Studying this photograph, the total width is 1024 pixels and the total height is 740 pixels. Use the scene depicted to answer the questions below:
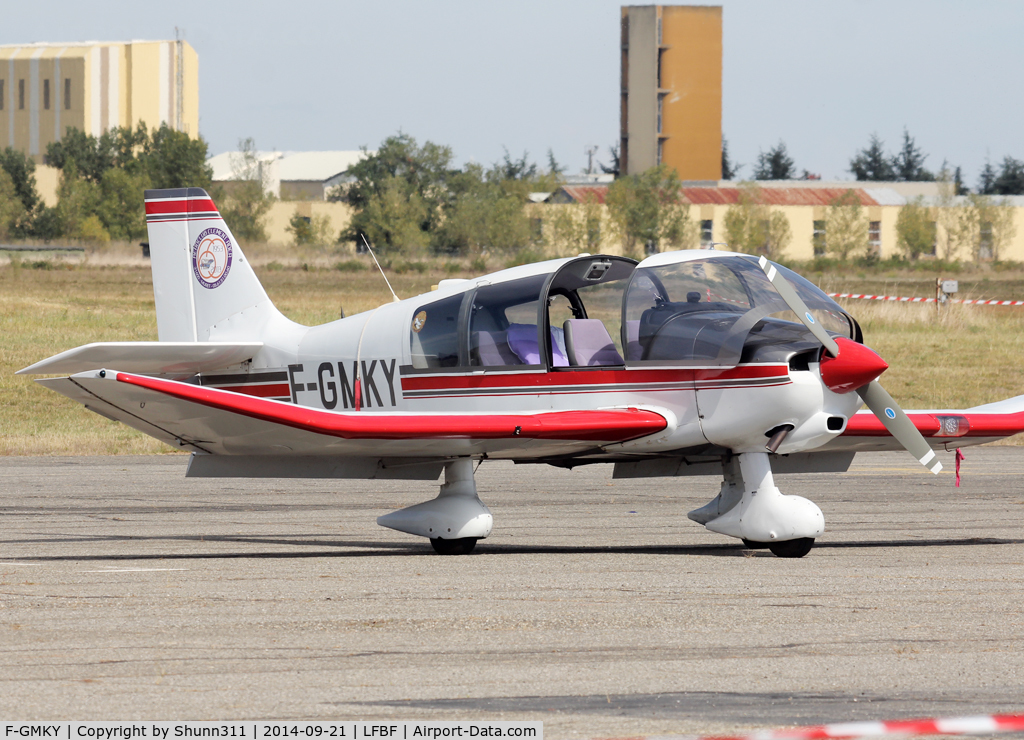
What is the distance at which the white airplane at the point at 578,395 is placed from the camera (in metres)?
8.95

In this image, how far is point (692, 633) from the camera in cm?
666

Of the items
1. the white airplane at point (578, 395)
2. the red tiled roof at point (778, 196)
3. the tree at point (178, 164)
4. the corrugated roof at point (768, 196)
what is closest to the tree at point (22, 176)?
the tree at point (178, 164)

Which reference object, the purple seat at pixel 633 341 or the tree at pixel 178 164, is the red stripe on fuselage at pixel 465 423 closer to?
the purple seat at pixel 633 341

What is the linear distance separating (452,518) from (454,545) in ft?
0.84

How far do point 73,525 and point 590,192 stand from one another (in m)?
79.3

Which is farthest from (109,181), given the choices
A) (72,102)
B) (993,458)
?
(993,458)

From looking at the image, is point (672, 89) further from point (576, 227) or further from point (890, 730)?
point (890, 730)

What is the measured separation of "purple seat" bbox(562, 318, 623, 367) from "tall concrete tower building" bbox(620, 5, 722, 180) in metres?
95.4

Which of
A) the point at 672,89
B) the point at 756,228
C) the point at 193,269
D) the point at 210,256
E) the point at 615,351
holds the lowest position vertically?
the point at 615,351

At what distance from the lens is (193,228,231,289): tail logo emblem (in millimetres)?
12328

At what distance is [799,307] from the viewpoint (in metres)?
8.93

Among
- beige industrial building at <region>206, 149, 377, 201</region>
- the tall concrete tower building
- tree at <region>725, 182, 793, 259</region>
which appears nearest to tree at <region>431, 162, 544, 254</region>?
the tall concrete tower building

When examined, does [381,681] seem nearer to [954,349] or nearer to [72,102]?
[954,349]

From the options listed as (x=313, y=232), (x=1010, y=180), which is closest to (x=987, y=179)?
(x=1010, y=180)
